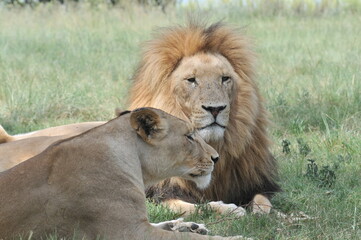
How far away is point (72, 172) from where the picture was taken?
131 inches

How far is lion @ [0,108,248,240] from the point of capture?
10.7 feet

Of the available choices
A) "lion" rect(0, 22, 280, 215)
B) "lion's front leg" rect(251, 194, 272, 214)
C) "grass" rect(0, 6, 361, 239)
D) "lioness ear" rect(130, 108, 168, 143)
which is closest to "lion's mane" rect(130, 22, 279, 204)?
"lion" rect(0, 22, 280, 215)

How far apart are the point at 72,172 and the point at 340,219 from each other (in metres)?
1.38

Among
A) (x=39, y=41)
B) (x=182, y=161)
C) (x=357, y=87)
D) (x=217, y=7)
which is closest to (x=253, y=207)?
(x=182, y=161)

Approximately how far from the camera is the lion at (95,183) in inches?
128

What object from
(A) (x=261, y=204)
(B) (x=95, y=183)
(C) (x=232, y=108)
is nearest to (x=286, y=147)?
(C) (x=232, y=108)

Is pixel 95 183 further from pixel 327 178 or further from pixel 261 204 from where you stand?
pixel 327 178

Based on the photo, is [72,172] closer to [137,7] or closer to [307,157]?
[307,157]

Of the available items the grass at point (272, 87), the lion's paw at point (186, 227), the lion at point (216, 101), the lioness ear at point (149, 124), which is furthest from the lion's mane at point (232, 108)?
the lioness ear at point (149, 124)

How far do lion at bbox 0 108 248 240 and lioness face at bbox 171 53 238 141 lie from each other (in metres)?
0.72

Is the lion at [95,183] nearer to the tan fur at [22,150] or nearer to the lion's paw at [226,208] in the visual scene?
the lion's paw at [226,208]

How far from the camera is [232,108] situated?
4469mm

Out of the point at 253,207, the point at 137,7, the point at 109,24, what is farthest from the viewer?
the point at 137,7

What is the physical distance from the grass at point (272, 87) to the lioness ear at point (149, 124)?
60 centimetres
